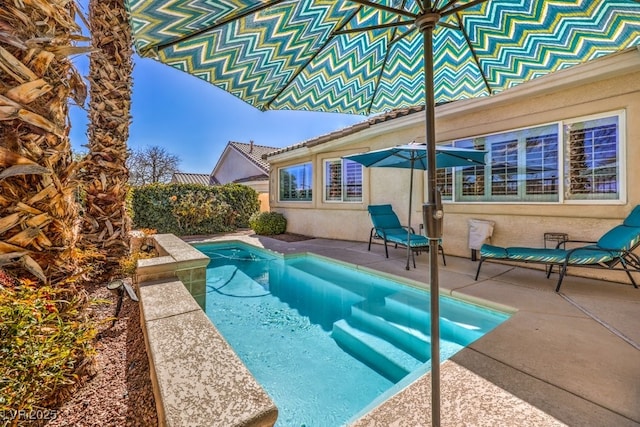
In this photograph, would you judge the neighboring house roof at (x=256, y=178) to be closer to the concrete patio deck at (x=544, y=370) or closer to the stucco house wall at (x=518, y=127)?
the stucco house wall at (x=518, y=127)

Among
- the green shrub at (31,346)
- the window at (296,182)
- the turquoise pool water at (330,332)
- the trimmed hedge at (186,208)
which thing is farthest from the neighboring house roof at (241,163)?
the green shrub at (31,346)

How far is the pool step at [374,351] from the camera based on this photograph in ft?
11.6

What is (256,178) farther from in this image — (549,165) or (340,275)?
(549,165)

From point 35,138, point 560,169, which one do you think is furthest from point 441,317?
point 35,138

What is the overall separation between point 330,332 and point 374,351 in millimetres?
826

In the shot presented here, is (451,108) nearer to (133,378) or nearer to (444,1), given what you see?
(444,1)

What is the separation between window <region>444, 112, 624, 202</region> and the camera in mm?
5605

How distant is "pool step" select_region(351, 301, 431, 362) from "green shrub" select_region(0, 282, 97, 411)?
12.1ft

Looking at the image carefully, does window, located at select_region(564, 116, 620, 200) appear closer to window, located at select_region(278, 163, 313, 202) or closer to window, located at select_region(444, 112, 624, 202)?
window, located at select_region(444, 112, 624, 202)

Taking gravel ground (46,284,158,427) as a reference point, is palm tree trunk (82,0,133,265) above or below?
above

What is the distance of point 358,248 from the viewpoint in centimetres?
918

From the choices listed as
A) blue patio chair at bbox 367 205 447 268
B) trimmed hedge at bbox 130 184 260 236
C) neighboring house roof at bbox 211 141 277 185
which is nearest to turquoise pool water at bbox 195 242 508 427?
blue patio chair at bbox 367 205 447 268

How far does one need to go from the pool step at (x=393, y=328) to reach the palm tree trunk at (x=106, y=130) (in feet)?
14.6

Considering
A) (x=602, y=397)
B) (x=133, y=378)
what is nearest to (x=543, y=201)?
(x=602, y=397)
